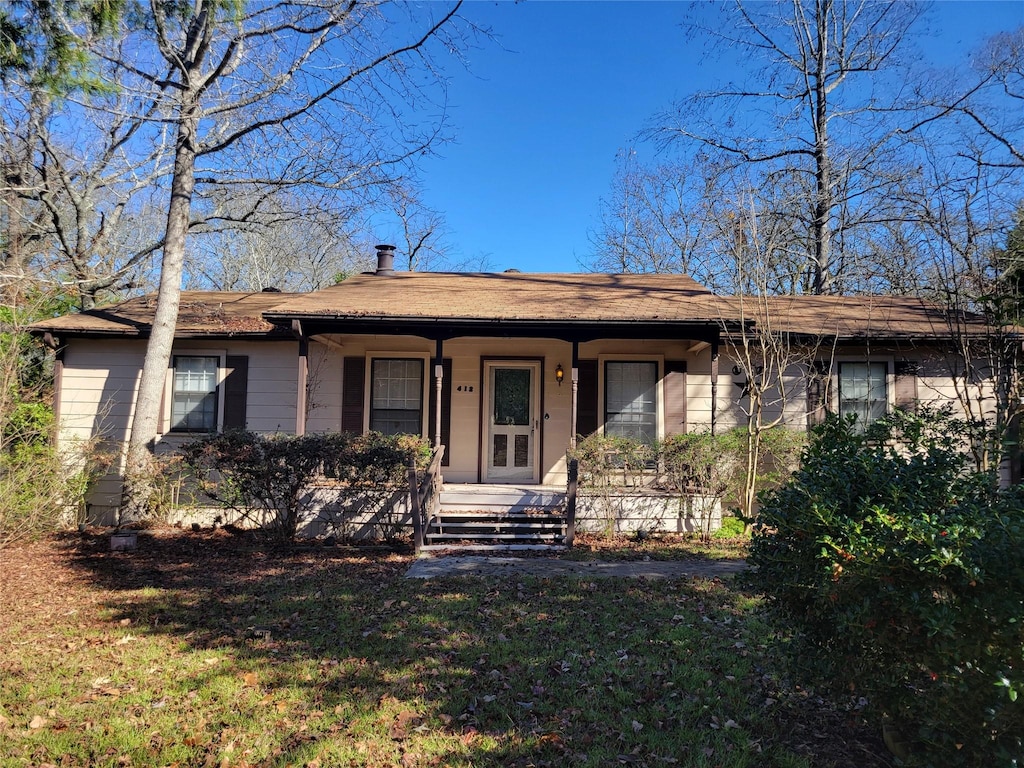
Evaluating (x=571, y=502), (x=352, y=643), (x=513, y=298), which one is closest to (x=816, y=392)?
(x=571, y=502)

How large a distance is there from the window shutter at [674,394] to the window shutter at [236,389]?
24.3 feet

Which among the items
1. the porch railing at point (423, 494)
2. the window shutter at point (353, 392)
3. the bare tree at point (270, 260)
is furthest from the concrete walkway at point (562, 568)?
the bare tree at point (270, 260)

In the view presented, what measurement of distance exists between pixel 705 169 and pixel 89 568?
19.6 m

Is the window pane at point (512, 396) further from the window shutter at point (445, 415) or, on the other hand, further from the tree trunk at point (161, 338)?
the tree trunk at point (161, 338)

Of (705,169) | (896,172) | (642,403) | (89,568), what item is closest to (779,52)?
(705,169)

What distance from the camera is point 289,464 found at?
324 inches

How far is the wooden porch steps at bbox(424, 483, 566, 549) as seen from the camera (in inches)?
325

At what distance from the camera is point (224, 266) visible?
1051 inches

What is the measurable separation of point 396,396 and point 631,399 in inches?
169

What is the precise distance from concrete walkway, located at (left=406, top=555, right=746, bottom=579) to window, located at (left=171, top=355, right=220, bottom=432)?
5.47m

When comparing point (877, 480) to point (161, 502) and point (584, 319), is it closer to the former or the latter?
point (584, 319)

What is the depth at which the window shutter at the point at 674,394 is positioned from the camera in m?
10.5

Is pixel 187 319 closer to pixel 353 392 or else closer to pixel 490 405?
pixel 353 392

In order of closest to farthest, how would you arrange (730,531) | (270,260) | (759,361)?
(730,531) → (759,361) → (270,260)
